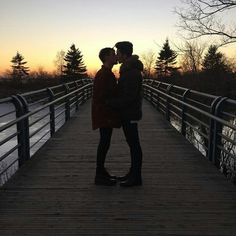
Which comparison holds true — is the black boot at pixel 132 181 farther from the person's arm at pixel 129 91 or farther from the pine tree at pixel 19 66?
the pine tree at pixel 19 66

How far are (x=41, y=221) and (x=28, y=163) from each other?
263cm

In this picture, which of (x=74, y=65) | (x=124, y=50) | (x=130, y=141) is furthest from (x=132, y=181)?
(x=74, y=65)

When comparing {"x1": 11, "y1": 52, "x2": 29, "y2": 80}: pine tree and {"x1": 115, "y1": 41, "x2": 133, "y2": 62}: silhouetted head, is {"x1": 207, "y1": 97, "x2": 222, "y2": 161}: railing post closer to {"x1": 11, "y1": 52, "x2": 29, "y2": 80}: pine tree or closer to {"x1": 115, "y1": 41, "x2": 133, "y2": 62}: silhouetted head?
{"x1": 115, "y1": 41, "x2": 133, "y2": 62}: silhouetted head

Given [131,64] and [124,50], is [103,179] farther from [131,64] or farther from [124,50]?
[124,50]

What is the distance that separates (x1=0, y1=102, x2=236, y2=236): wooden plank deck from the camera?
163 inches

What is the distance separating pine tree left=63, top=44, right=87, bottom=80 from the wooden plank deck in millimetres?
89475

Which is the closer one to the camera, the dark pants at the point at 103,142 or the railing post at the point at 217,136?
the dark pants at the point at 103,142

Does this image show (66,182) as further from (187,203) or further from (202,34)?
(202,34)

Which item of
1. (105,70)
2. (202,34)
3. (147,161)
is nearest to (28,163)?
(147,161)

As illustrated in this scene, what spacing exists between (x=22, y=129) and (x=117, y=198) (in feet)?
7.55

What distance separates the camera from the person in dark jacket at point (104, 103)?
5.21 meters

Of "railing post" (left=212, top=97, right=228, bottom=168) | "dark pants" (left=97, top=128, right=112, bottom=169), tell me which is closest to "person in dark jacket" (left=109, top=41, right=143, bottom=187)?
"dark pants" (left=97, top=128, right=112, bottom=169)

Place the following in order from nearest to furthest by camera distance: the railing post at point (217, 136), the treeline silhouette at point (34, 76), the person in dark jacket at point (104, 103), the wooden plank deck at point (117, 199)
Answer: the wooden plank deck at point (117, 199) < the person in dark jacket at point (104, 103) < the railing post at point (217, 136) < the treeline silhouette at point (34, 76)

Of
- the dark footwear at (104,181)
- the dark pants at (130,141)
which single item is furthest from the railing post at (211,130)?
the dark footwear at (104,181)
